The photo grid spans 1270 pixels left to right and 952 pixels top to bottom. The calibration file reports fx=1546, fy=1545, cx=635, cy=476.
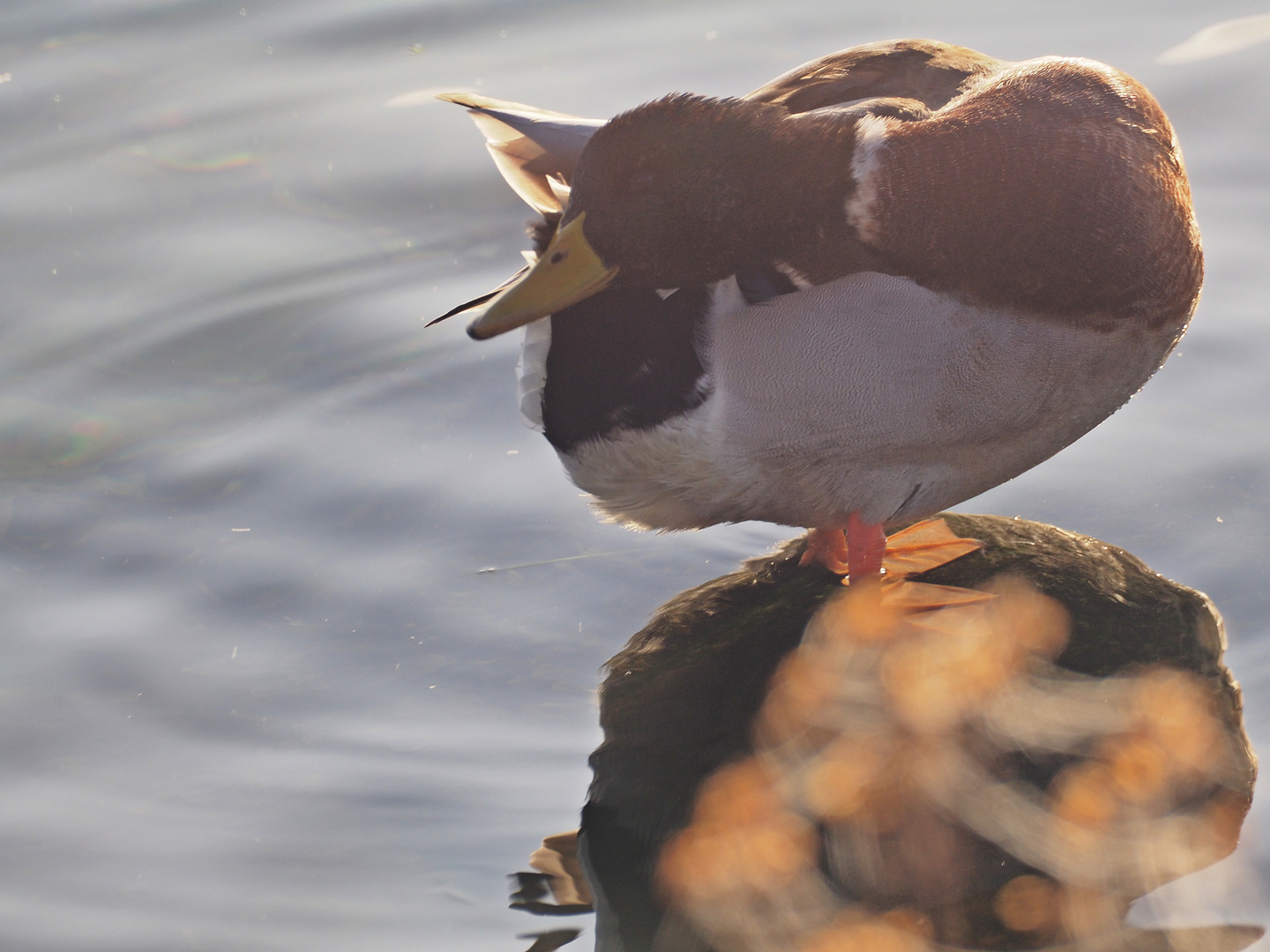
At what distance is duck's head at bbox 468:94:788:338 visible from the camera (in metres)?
2.52

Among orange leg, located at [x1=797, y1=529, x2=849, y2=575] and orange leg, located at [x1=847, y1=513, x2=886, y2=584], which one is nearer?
orange leg, located at [x1=847, y1=513, x2=886, y2=584]

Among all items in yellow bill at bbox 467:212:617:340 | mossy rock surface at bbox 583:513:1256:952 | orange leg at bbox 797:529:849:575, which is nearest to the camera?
mossy rock surface at bbox 583:513:1256:952

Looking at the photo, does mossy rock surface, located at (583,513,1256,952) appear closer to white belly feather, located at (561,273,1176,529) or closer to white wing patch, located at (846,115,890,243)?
white belly feather, located at (561,273,1176,529)

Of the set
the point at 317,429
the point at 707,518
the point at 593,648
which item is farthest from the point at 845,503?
the point at 317,429

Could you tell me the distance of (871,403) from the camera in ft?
8.85

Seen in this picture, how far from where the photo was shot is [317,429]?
3.56 m

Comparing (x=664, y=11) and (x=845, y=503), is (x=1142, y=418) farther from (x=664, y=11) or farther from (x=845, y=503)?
(x=664, y=11)

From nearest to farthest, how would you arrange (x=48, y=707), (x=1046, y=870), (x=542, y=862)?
1. (x=1046, y=870)
2. (x=542, y=862)
3. (x=48, y=707)

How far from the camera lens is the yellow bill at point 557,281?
2615mm

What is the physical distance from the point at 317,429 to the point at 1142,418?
1849mm

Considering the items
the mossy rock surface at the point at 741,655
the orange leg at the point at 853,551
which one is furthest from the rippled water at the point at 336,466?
the orange leg at the point at 853,551

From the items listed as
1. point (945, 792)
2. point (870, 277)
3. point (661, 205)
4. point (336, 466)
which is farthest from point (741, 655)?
point (336, 466)

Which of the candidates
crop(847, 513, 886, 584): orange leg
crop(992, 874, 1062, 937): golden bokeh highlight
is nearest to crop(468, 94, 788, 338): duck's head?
crop(847, 513, 886, 584): orange leg

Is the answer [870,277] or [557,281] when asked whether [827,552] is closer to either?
[870,277]
